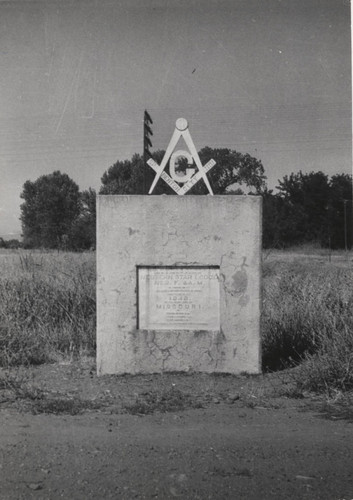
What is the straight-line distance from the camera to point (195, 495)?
3.09 metres

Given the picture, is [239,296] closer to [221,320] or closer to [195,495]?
[221,320]

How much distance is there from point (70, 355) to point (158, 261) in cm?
171

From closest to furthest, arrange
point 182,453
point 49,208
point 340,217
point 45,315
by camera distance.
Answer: point 182,453, point 45,315, point 340,217, point 49,208

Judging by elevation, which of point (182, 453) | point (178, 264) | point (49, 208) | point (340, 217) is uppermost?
point (49, 208)

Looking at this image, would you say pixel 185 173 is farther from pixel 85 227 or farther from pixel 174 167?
pixel 85 227

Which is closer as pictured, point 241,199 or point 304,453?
point 304,453

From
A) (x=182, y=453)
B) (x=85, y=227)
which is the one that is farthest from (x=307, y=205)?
(x=182, y=453)

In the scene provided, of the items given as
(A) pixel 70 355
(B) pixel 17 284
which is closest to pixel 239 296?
(A) pixel 70 355

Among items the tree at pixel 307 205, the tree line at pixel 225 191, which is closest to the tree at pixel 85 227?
the tree line at pixel 225 191

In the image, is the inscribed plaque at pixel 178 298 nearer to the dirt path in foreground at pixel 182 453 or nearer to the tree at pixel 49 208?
the dirt path in foreground at pixel 182 453

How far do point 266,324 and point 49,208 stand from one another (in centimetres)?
3698

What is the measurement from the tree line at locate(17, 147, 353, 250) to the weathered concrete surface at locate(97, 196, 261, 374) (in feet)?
91.4

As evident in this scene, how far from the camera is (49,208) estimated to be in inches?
1665

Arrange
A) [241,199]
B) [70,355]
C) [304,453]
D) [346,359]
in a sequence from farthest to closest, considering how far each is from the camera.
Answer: [70,355], [241,199], [346,359], [304,453]
